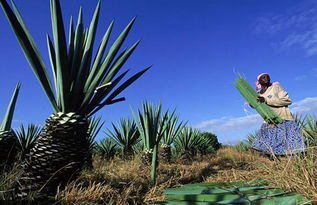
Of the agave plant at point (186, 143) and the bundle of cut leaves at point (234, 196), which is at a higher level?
the agave plant at point (186, 143)

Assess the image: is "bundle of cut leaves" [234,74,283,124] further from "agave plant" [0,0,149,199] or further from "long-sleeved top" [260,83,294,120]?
"agave plant" [0,0,149,199]

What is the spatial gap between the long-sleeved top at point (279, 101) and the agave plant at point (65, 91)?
2.70 metres

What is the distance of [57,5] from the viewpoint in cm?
174

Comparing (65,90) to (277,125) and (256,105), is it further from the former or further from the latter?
(277,125)

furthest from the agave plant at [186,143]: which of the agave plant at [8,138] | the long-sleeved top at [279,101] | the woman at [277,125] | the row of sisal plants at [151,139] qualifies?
the agave plant at [8,138]

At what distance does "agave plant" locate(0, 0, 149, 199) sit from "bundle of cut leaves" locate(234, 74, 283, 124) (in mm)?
2195

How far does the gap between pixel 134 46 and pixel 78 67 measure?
0.56m

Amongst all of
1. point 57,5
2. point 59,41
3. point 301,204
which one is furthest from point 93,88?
point 301,204

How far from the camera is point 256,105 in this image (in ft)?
12.0

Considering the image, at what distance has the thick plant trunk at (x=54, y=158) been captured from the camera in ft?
5.50

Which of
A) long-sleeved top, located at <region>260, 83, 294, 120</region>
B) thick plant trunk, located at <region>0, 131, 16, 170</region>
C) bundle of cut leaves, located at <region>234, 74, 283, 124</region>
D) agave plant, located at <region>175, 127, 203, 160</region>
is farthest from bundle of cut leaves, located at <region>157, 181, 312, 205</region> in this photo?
agave plant, located at <region>175, 127, 203, 160</region>

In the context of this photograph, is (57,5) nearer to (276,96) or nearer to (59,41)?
(59,41)

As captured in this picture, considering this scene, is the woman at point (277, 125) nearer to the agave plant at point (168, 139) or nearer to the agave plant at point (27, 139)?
the agave plant at point (168, 139)

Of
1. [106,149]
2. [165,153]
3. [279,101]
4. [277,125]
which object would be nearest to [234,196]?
[277,125]
